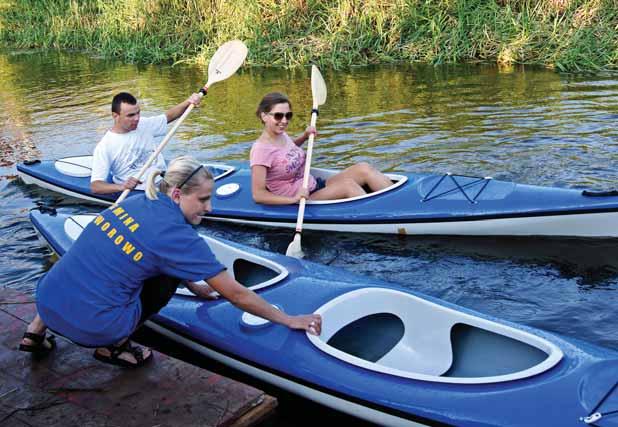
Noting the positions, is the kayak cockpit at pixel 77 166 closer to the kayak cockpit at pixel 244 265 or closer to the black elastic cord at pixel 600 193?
the kayak cockpit at pixel 244 265

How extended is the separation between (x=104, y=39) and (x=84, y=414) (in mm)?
14766

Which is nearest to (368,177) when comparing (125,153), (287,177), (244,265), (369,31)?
(287,177)

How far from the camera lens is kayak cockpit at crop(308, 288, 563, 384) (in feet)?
10.8

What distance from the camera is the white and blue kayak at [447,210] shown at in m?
4.94

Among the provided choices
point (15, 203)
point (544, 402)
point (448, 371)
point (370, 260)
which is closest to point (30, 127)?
point (15, 203)

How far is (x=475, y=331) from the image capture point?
3.44 metres

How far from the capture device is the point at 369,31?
12.6 metres

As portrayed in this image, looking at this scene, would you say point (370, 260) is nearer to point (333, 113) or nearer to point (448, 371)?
point (448, 371)

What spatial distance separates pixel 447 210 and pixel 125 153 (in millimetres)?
2563

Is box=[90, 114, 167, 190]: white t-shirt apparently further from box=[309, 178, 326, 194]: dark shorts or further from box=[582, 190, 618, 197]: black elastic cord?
box=[582, 190, 618, 197]: black elastic cord

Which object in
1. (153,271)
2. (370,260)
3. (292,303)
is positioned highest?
(153,271)

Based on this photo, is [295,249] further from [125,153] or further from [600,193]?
[600,193]

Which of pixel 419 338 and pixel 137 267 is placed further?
pixel 419 338

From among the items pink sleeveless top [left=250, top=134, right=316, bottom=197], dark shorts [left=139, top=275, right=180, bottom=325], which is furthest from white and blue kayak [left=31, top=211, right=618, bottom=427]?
pink sleeveless top [left=250, top=134, right=316, bottom=197]
